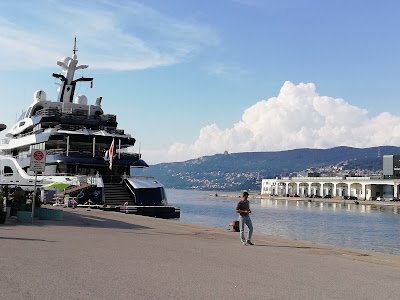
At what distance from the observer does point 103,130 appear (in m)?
50.5

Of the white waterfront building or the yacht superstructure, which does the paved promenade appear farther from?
the white waterfront building

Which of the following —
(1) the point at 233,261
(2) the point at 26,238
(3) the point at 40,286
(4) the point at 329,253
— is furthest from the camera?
(4) the point at 329,253

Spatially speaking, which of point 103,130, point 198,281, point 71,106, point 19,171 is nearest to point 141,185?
point 103,130

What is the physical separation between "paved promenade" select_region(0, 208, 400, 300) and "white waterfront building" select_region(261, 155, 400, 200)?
12598cm

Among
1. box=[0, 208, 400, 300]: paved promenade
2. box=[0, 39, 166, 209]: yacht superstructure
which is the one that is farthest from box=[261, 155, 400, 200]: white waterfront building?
box=[0, 208, 400, 300]: paved promenade

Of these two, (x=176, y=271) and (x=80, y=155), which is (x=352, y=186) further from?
(x=176, y=271)

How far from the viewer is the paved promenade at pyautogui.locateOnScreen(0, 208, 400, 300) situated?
313 inches

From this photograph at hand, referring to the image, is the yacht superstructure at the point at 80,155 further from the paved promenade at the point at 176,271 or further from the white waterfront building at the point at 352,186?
the white waterfront building at the point at 352,186

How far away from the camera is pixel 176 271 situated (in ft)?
32.8

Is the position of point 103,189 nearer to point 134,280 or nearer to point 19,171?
point 19,171

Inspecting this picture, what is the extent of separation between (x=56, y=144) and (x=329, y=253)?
39.3 meters

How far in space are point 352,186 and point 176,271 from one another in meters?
149

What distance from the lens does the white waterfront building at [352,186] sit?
14050 cm

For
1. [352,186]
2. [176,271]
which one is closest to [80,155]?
[176,271]
